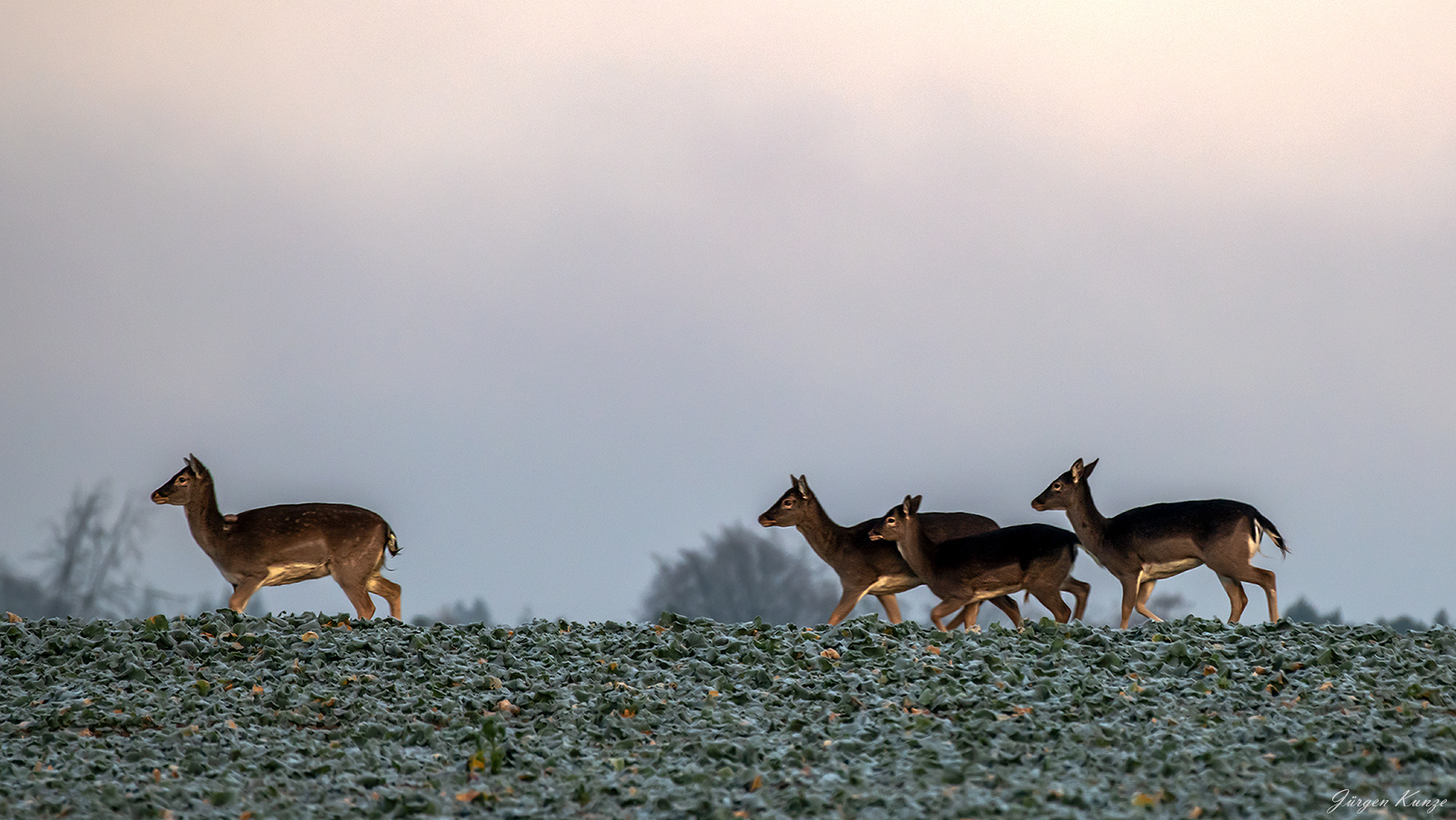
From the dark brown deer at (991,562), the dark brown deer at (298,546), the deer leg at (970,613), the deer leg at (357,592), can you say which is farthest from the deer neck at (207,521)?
the deer leg at (970,613)

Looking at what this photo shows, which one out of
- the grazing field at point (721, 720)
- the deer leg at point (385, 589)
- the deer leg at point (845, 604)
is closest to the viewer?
the grazing field at point (721, 720)

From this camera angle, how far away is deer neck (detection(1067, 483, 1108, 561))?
13.0 meters

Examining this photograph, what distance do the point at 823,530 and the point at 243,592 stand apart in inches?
201

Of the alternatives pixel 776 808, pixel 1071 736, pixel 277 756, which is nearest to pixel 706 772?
pixel 776 808

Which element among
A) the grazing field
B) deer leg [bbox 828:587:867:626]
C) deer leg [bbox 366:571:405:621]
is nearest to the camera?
the grazing field

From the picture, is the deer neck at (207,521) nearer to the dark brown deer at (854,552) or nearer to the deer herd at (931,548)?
the deer herd at (931,548)

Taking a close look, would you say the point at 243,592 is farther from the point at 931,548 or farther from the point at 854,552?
the point at 931,548

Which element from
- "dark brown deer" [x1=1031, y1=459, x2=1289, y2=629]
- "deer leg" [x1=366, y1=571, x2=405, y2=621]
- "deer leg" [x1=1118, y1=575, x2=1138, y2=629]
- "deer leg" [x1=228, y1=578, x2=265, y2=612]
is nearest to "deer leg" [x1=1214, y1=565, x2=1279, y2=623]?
"dark brown deer" [x1=1031, y1=459, x2=1289, y2=629]

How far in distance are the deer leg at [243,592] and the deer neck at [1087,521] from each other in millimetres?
7193

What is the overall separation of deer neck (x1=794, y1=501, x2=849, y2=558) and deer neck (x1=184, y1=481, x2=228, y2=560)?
5154 mm

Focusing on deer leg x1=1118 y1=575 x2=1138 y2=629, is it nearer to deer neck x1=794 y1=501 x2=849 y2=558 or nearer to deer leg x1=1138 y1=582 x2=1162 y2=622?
deer leg x1=1138 y1=582 x2=1162 y2=622

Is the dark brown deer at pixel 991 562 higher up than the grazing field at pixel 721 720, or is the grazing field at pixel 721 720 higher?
the dark brown deer at pixel 991 562

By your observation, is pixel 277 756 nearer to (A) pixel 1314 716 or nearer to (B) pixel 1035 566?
(A) pixel 1314 716

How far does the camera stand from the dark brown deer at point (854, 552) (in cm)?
1288
